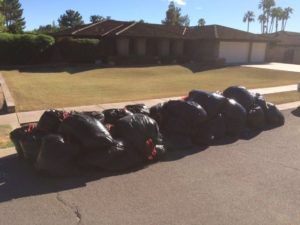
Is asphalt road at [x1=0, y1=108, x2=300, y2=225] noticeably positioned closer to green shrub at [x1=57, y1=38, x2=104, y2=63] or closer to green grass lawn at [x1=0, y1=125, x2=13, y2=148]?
green grass lawn at [x1=0, y1=125, x2=13, y2=148]

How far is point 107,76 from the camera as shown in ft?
77.2

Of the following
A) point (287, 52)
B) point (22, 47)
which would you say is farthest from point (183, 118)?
point (287, 52)

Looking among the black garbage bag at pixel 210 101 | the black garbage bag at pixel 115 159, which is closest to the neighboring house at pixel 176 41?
the black garbage bag at pixel 210 101

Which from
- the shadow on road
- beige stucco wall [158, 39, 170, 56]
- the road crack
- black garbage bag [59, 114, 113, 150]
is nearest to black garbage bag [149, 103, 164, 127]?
the shadow on road

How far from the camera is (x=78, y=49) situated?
2870 centimetres

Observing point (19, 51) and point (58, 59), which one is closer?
point (19, 51)

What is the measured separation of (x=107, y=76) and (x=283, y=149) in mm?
16848

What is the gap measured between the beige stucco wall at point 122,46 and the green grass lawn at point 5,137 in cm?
2504

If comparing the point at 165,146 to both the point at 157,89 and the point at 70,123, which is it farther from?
the point at 157,89

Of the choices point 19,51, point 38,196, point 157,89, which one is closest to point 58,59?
point 19,51

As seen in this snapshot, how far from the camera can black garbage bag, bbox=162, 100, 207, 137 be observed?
307 inches

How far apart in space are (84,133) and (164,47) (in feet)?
103

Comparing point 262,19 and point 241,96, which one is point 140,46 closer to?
point 241,96

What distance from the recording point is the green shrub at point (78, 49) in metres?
28.6
